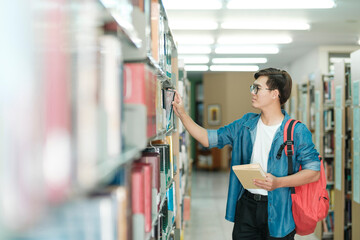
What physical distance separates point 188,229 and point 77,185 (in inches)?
173

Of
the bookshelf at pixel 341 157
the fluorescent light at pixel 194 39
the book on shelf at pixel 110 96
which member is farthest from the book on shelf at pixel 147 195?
the fluorescent light at pixel 194 39

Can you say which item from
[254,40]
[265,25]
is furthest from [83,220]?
[254,40]

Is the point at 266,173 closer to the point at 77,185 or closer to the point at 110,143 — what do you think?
the point at 110,143

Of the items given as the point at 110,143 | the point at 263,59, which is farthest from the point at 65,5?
the point at 263,59

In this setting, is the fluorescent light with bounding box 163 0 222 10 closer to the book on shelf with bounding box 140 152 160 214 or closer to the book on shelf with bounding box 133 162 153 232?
the book on shelf with bounding box 140 152 160 214

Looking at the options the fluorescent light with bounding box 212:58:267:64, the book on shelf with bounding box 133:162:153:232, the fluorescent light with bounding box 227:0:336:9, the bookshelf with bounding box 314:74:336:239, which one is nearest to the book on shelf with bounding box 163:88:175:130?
the book on shelf with bounding box 133:162:153:232

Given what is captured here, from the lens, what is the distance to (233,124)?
2438 millimetres

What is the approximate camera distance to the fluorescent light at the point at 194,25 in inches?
215

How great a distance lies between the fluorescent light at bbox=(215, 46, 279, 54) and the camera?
732 cm

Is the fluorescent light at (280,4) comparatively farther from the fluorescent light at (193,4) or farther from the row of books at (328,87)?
the row of books at (328,87)

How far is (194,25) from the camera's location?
5613mm

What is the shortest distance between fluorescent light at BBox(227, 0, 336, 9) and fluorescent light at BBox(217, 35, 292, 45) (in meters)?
1.77

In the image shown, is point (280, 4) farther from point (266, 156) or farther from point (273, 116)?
point (266, 156)

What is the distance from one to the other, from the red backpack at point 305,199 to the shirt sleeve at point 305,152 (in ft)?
0.16
